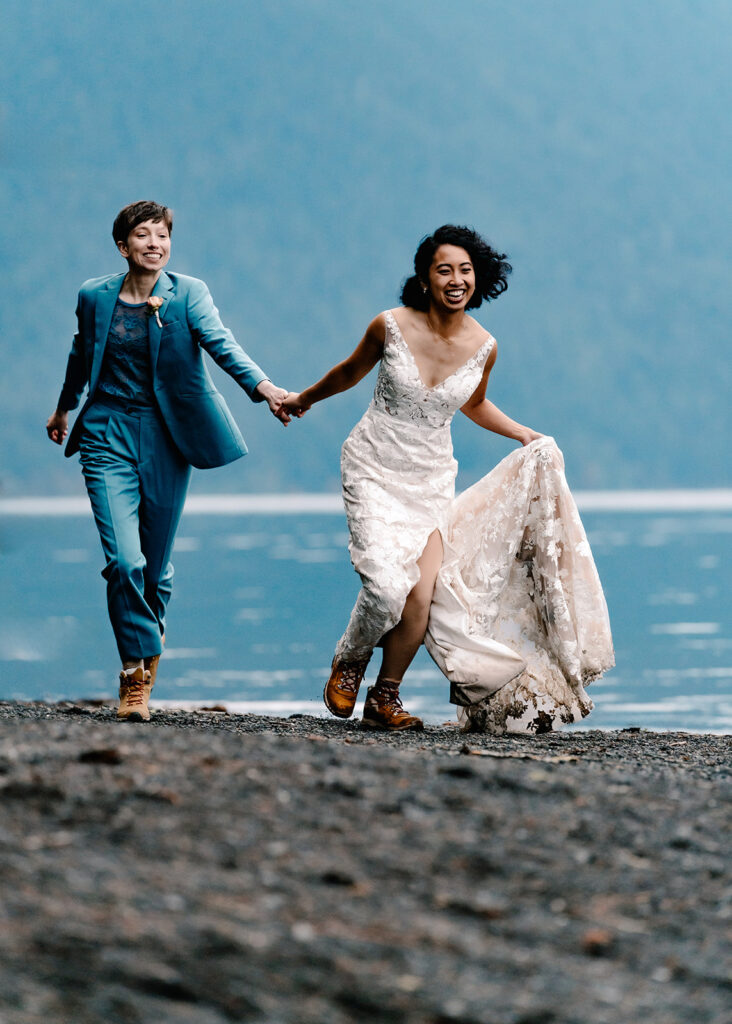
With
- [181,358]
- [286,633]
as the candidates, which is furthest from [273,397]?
[286,633]

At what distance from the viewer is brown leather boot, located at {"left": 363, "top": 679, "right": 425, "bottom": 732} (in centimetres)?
754

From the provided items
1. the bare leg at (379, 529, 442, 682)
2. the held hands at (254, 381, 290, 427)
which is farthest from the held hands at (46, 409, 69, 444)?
the bare leg at (379, 529, 442, 682)

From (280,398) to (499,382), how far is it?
596ft

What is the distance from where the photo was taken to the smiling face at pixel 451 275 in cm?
749

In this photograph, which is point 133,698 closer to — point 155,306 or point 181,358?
point 181,358

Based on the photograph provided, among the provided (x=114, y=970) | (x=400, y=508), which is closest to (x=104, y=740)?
(x=114, y=970)

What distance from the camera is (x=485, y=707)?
25.4 feet

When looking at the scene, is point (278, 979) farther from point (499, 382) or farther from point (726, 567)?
point (499, 382)

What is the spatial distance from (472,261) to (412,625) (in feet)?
6.46

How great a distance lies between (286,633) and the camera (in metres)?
18.9

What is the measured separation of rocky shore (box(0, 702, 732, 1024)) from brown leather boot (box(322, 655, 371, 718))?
2.61 metres

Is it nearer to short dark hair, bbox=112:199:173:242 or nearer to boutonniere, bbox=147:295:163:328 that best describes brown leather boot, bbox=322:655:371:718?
boutonniere, bbox=147:295:163:328

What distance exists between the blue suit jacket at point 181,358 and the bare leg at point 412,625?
120 cm

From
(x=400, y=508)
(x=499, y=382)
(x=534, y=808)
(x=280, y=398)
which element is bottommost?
(x=534, y=808)
